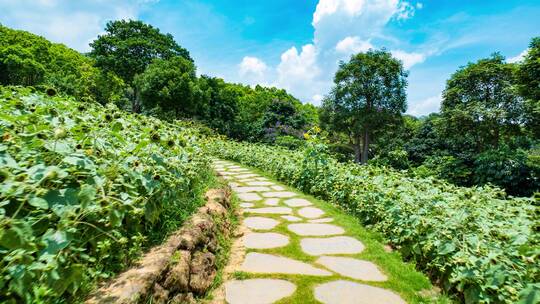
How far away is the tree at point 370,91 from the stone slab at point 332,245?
16.1 m

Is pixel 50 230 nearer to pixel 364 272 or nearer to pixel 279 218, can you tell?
pixel 364 272

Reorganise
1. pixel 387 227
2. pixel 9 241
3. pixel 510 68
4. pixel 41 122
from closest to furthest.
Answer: pixel 9 241, pixel 41 122, pixel 387 227, pixel 510 68

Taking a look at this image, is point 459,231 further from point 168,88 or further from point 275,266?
point 168,88

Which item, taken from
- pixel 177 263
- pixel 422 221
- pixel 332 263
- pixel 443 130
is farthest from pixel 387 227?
pixel 443 130

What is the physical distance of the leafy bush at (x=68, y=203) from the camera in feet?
3.28

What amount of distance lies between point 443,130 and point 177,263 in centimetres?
1593

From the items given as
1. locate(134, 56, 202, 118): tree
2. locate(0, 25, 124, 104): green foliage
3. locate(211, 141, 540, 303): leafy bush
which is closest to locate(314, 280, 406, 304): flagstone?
locate(211, 141, 540, 303): leafy bush

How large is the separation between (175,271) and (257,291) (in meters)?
0.68

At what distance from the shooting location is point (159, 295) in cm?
151

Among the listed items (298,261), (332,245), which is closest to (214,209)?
(298,261)

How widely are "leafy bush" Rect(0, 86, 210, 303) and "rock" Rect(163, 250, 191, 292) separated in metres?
0.23

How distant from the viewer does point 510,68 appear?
1407 centimetres

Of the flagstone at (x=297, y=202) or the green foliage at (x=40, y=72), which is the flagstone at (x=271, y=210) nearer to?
the flagstone at (x=297, y=202)

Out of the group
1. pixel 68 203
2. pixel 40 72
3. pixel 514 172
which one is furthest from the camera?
pixel 40 72
